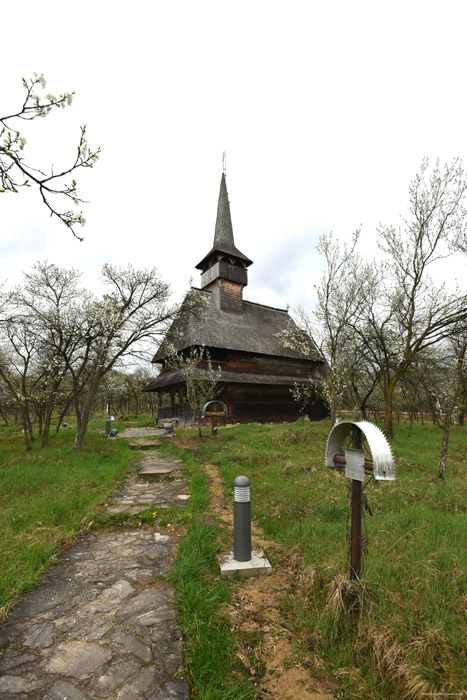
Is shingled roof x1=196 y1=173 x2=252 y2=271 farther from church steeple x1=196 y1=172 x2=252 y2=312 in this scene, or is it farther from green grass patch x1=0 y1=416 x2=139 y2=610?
green grass patch x1=0 y1=416 x2=139 y2=610

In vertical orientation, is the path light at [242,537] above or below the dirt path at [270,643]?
above

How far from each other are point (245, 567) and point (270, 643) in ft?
3.45

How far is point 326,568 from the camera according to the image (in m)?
3.54

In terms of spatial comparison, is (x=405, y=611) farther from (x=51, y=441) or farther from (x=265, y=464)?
(x=51, y=441)

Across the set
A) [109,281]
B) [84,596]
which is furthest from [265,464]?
[109,281]

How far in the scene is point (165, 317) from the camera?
43.9ft

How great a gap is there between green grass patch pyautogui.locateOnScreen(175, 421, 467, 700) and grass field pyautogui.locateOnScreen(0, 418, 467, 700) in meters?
0.01

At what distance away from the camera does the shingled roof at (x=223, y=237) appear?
86.4 feet

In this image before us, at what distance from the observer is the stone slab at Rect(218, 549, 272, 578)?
12.6ft

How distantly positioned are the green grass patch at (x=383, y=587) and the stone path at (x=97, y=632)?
124cm

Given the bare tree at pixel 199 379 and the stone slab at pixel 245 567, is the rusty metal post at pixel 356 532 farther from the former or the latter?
the bare tree at pixel 199 379

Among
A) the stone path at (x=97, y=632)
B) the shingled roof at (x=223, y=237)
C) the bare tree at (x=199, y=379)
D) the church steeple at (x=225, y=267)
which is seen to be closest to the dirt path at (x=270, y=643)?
the stone path at (x=97, y=632)

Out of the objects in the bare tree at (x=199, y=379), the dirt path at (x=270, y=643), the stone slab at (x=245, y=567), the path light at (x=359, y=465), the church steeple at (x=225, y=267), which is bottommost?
the dirt path at (x=270, y=643)

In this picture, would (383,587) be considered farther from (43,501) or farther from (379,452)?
(43,501)
